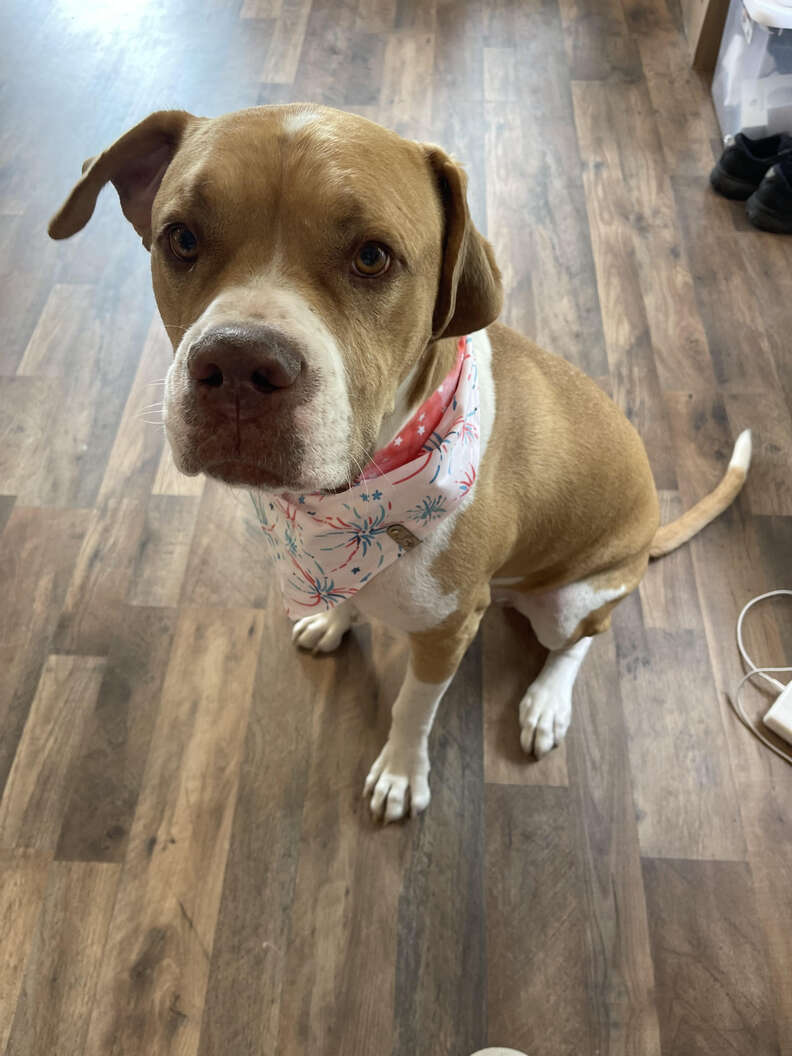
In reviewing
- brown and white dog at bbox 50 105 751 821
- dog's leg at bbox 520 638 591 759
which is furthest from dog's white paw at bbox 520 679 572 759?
brown and white dog at bbox 50 105 751 821

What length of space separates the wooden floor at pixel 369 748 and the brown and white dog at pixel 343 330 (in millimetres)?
513

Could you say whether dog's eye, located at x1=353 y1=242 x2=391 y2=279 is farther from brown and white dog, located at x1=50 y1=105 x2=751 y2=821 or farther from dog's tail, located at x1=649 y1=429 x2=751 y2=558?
dog's tail, located at x1=649 y1=429 x2=751 y2=558

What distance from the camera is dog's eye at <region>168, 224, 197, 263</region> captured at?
123cm

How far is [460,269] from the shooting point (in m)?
1.34

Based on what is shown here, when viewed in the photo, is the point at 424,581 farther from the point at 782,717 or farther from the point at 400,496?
the point at 782,717

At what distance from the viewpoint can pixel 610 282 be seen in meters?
3.09

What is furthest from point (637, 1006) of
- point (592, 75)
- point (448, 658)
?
point (592, 75)

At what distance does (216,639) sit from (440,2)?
3558mm

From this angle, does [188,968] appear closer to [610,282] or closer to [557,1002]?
[557,1002]

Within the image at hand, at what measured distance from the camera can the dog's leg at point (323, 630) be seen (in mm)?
2197

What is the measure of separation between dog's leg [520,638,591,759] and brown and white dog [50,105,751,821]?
0.41 meters

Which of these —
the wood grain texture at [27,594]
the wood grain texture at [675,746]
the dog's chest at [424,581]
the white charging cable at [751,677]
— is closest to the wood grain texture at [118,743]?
the wood grain texture at [27,594]

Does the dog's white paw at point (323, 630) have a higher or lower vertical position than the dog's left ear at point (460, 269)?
lower

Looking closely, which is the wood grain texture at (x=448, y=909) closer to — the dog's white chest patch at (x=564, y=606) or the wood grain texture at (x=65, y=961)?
the dog's white chest patch at (x=564, y=606)
